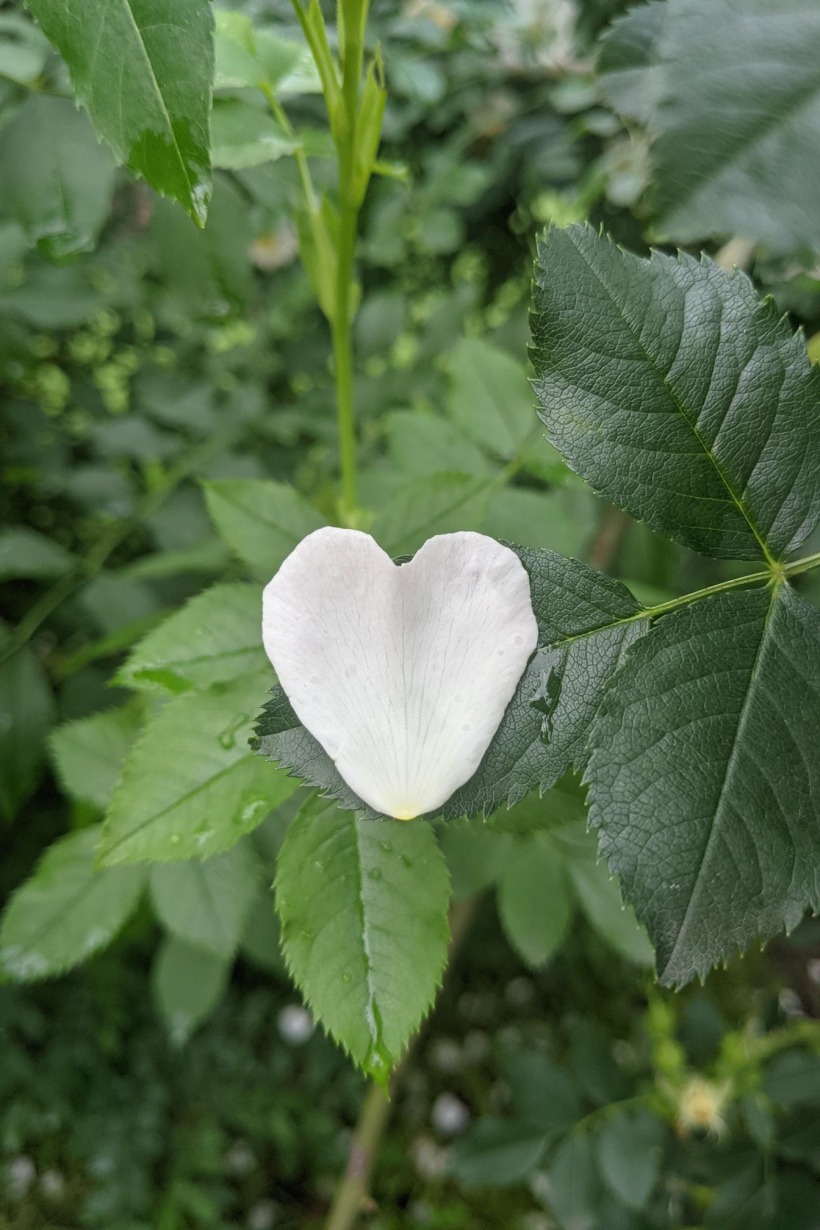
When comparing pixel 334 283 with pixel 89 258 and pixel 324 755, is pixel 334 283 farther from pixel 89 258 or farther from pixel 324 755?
pixel 89 258

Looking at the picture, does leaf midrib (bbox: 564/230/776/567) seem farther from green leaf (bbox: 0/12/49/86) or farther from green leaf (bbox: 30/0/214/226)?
green leaf (bbox: 0/12/49/86)

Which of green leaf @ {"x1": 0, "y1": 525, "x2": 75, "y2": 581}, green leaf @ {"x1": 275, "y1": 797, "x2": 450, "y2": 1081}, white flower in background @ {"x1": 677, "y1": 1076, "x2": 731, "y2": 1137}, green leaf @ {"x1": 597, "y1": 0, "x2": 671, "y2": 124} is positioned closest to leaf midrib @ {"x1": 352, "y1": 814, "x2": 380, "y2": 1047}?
green leaf @ {"x1": 275, "y1": 797, "x2": 450, "y2": 1081}

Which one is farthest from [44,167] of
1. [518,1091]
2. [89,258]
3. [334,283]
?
[518,1091]

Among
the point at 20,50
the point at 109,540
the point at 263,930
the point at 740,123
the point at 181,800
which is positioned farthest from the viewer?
the point at 109,540

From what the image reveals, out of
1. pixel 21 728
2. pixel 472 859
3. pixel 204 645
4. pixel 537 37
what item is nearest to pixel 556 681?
pixel 204 645

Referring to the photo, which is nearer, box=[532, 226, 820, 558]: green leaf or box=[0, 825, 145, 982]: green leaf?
box=[532, 226, 820, 558]: green leaf

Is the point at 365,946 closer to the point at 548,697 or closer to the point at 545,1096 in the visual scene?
the point at 548,697

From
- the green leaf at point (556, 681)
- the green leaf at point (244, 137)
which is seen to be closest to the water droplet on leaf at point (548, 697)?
the green leaf at point (556, 681)
